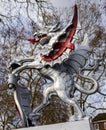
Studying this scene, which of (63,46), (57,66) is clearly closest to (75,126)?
(57,66)

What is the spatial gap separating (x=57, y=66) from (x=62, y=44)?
50 centimetres

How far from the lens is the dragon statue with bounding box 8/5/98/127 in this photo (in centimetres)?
740

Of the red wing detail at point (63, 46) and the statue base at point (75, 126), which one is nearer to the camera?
the statue base at point (75, 126)

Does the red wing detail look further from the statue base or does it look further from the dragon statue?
the statue base

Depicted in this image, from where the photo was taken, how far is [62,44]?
25.2 ft

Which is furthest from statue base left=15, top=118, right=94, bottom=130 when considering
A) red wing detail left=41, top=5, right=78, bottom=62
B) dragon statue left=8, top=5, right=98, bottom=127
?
red wing detail left=41, top=5, right=78, bottom=62

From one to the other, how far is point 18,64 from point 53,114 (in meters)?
9.05

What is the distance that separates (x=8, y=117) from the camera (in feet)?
58.2

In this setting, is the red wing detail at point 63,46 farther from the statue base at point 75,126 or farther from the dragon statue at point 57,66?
the statue base at point 75,126

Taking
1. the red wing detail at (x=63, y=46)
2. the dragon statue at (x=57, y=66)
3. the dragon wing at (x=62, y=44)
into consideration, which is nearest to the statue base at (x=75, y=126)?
the dragon statue at (x=57, y=66)

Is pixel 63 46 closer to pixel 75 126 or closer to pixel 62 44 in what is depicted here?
pixel 62 44

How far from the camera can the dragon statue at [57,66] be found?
7.40 meters

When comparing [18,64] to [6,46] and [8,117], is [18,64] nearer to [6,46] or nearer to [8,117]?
[6,46]

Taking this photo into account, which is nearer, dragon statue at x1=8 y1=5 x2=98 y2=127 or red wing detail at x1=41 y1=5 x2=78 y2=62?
dragon statue at x1=8 y1=5 x2=98 y2=127
